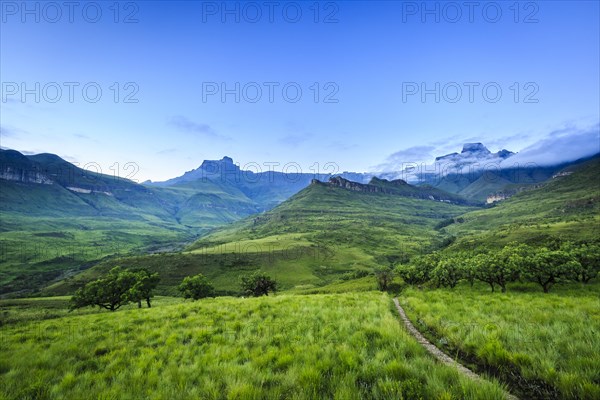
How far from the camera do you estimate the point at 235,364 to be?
7.62m

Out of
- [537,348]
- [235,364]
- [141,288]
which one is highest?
[537,348]

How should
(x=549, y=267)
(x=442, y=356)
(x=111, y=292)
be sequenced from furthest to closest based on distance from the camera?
(x=111, y=292)
(x=549, y=267)
(x=442, y=356)

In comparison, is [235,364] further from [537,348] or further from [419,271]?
[419,271]

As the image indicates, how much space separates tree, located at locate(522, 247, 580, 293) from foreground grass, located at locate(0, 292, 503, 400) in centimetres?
3728

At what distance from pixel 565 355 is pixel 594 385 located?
6.84ft

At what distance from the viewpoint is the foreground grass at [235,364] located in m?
5.90

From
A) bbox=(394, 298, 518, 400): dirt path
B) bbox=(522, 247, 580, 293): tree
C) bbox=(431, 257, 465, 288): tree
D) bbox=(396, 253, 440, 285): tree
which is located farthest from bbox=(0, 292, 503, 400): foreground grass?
bbox=(396, 253, 440, 285): tree

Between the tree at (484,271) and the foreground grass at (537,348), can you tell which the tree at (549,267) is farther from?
the foreground grass at (537,348)

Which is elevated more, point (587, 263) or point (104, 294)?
point (587, 263)

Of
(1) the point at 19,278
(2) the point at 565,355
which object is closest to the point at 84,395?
(2) the point at 565,355


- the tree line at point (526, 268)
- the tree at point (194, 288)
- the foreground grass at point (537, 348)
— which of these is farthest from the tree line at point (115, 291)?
the tree line at point (526, 268)

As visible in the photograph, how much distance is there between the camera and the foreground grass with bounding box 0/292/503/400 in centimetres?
590

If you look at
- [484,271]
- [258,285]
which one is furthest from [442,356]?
[258,285]

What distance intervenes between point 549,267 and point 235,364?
44776mm
